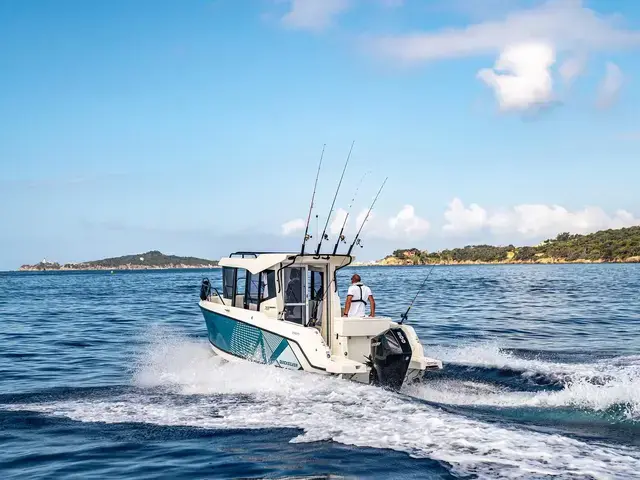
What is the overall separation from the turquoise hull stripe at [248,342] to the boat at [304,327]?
0.06ft

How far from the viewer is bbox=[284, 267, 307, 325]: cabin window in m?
14.0

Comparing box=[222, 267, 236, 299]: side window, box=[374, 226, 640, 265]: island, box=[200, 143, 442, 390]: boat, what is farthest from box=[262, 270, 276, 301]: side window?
box=[374, 226, 640, 265]: island

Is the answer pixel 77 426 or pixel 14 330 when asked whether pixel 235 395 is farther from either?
pixel 14 330

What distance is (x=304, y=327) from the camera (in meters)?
12.6

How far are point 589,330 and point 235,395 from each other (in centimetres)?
1573

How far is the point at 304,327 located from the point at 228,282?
381 centimetres

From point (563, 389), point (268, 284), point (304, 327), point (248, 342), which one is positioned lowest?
point (563, 389)

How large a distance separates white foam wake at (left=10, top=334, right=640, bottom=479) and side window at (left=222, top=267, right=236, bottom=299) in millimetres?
1758

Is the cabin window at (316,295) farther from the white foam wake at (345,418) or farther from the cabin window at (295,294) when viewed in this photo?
the white foam wake at (345,418)

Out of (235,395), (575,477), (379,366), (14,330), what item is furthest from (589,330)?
(14,330)

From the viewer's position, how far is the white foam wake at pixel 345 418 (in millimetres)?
7953

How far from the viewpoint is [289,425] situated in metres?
10.1

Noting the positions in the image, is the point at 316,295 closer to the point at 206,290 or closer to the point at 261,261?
the point at 261,261

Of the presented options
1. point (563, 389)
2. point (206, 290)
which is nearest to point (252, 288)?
point (206, 290)
